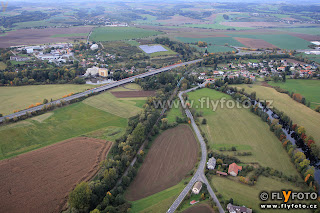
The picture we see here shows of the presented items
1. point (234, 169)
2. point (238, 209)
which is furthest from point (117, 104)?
point (238, 209)

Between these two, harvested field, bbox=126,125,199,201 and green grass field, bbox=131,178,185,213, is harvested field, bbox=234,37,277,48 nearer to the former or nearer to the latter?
harvested field, bbox=126,125,199,201

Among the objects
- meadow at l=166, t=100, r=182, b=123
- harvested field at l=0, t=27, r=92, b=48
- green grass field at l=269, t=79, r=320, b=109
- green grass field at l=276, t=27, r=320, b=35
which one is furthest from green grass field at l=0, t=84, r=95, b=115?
green grass field at l=276, t=27, r=320, b=35

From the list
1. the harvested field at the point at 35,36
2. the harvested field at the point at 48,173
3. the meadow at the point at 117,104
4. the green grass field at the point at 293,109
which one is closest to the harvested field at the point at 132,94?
the meadow at the point at 117,104

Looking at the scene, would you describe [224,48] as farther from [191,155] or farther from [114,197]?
[114,197]

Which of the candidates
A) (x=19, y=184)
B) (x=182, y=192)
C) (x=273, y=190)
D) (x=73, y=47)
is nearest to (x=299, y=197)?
(x=273, y=190)

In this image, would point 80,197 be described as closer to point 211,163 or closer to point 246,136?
point 211,163
